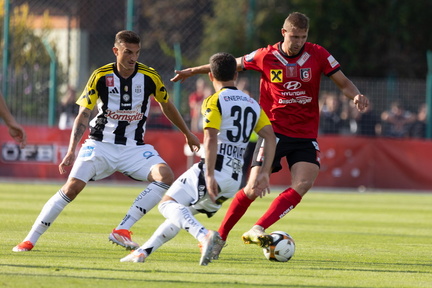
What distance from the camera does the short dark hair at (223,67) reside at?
305 inches

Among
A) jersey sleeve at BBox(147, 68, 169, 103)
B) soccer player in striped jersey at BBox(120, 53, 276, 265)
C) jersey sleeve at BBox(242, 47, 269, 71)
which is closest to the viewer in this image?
soccer player in striped jersey at BBox(120, 53, 276, 265)

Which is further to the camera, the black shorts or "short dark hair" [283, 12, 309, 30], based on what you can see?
the black shorts

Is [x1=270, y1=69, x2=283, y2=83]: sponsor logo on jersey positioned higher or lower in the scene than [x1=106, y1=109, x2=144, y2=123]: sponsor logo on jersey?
higher

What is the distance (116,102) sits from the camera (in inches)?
350

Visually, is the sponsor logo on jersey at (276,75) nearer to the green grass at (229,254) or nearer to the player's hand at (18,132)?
the green grass at (229,254)

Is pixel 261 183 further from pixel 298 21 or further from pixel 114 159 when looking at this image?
pixel 298 21

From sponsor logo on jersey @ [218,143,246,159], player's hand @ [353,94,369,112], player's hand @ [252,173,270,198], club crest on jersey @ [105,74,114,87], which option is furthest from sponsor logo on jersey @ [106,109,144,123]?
player's hand @ [353,94,369,112]

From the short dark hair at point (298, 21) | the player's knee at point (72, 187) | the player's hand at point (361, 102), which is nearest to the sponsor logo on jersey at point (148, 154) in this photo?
the player's knee at point (72, 187)

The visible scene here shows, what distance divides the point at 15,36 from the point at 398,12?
12534mm

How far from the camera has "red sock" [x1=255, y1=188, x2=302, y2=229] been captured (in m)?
8.79

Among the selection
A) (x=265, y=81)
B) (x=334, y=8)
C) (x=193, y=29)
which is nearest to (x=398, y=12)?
(x=334, y=8)

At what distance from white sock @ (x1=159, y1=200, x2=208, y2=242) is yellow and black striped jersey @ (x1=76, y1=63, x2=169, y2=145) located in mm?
1476

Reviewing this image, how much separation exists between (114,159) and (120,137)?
0.23 m

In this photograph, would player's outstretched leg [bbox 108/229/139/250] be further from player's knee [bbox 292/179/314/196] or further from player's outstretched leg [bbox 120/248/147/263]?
player's knee [bbox 292/179/314/196]
